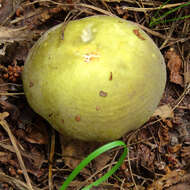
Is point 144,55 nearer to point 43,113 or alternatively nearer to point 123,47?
point 123,47

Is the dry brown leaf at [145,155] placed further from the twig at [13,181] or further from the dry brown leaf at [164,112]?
the twig at [13,181]

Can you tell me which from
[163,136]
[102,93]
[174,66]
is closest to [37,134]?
[102,93]

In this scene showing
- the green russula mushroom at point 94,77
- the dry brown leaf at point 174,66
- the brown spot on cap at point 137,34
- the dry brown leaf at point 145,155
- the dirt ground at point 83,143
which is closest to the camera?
the green russula mushroom at point 94,77

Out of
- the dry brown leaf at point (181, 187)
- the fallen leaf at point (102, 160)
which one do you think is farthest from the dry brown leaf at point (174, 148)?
the fallen leaf at point (102, 160)

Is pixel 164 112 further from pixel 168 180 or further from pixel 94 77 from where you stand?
pixel 94 77

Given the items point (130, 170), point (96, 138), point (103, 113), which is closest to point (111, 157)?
point (130, 170)

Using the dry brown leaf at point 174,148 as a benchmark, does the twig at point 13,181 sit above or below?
above

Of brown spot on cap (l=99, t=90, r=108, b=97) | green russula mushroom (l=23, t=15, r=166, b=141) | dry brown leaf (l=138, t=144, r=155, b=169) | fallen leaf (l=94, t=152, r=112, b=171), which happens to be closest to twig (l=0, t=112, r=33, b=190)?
green russula mushroom (l=23, t=15, r=166, b=141)
